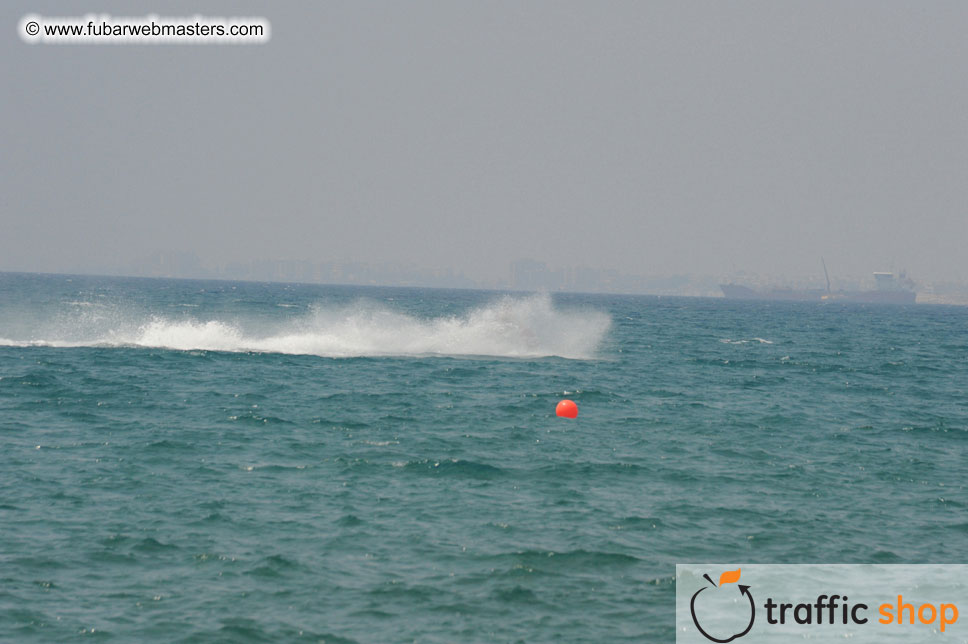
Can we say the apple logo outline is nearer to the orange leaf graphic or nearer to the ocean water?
the orange leaf graphic

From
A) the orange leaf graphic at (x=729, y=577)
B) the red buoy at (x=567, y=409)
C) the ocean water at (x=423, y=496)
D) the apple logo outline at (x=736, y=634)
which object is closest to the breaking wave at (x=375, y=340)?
the ocean water at (x=423, y=496)

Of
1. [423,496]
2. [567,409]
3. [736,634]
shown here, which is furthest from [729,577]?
[567,409]

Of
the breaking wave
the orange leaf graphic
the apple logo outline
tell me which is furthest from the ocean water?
the breaking wave

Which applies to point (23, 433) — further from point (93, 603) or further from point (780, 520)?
point (780, 520)

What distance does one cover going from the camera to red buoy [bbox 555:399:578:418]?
90.5ft

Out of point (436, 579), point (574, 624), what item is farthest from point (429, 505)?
point (574, 624)

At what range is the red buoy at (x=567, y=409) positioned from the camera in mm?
27594

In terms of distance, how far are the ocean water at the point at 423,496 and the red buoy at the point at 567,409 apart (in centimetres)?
58

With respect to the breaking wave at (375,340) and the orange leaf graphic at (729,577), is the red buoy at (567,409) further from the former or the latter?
the breaking wave at (375,340)

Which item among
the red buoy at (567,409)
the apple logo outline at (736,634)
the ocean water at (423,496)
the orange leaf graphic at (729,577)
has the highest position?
the red buoy at (567,409)

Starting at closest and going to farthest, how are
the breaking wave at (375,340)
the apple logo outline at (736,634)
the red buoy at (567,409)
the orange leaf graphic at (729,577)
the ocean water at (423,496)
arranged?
the apple logo outline at (736,634), the ocean water at (423,496), the orange leaf graphic at (729,577), the red buoy at (567,409), the breaking wave at (375,340)

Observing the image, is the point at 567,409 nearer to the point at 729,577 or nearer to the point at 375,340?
the point at 729,577

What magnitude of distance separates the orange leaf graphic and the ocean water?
0.54 metres

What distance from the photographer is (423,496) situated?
57.2 ft
